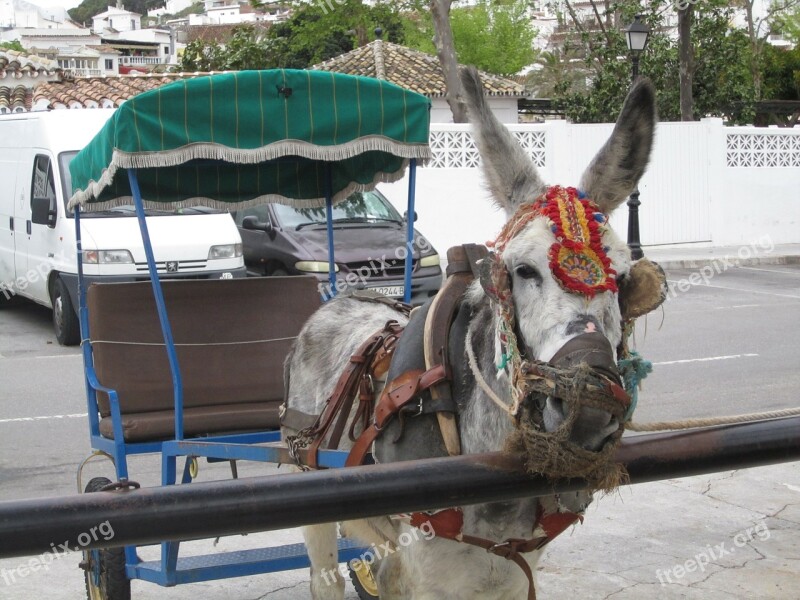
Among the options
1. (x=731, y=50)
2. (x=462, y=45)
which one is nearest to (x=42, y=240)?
(x=731, y=50)

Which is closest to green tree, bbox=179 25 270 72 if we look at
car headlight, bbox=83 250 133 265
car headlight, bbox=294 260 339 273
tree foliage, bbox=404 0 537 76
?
tree foliage, bbox=404 0 537 76

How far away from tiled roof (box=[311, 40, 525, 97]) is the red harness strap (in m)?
26.4

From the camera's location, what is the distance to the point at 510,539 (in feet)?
9.89

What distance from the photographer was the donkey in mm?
2602

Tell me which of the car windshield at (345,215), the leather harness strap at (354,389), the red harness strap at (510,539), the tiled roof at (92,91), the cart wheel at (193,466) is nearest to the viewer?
the red harness strap at (510,539)

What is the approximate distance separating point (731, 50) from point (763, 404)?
20.1 metres

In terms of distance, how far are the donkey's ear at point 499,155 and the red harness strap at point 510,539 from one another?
94 centimetres

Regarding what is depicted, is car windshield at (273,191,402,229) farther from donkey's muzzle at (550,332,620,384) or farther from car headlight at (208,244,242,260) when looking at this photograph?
donkey's muzzle at (550,332,620,384)

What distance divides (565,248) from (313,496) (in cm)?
111

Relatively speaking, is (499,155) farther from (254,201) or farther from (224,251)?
(224,251)

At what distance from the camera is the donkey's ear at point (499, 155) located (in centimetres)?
306

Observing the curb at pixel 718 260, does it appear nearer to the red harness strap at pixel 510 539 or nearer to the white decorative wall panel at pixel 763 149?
the white decorative wall panel at pixel 763 149
